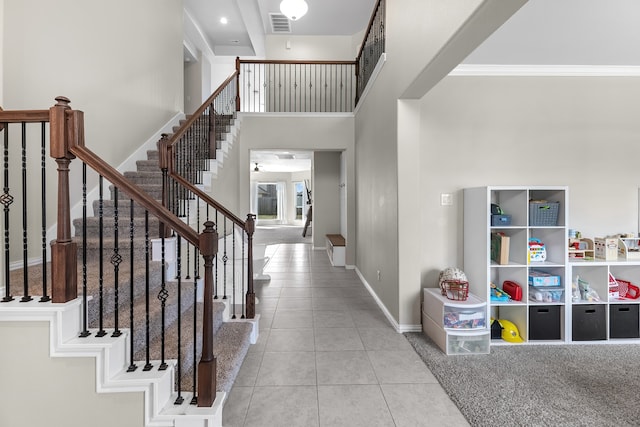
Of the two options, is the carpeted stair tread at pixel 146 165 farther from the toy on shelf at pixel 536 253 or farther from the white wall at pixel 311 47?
the white wall at pixel 311 47

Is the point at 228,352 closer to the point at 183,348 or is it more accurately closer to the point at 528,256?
the point at 183,348

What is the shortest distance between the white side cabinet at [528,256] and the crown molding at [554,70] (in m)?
1.30

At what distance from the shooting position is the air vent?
675 centimetres

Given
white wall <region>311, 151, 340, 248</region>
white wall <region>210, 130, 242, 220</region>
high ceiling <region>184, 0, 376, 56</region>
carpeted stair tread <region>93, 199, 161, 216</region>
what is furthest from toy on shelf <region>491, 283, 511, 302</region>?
high ceiling <region>184, 0, 376, 56</region>

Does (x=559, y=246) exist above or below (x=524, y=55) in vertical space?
below

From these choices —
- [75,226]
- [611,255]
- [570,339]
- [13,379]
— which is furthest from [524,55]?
[75,226]

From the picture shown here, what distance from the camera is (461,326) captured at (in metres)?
2.80

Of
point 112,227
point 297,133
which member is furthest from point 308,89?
point 112,227

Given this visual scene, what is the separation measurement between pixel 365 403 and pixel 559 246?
2.45m

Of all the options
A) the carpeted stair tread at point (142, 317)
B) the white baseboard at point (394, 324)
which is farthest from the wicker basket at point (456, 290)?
the carpeted stair tread at point (142, 317)

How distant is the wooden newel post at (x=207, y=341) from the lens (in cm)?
171

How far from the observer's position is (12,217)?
2.51 m

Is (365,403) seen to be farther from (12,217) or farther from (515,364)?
(12,217)

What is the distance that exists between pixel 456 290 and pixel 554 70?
8.55 ft
